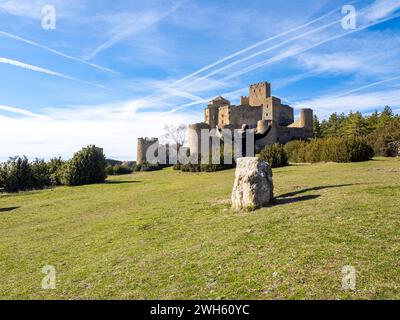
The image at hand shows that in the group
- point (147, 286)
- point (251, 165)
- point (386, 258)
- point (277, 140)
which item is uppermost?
point (277, 140)

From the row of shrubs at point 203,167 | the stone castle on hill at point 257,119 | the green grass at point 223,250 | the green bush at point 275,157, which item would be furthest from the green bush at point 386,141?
the green grass at point 223,250

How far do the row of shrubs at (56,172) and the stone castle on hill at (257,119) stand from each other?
66.6ft

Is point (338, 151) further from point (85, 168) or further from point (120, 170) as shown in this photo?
point (120, 170)

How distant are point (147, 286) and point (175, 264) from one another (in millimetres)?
1027

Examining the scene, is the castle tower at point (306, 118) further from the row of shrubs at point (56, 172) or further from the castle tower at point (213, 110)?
the row of shrubs at point (56, 172)

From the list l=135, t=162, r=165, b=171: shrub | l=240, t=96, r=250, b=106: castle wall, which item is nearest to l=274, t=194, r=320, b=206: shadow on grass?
l=135, t=162, r=165, b=171: shrub

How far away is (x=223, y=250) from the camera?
7.57 metres

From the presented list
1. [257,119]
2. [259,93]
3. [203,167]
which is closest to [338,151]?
[203,167]

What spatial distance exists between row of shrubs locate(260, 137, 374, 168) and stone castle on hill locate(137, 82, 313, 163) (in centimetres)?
1804

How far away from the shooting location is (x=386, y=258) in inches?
237

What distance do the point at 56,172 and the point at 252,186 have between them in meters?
26.7

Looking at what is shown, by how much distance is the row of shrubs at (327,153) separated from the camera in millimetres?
26859
